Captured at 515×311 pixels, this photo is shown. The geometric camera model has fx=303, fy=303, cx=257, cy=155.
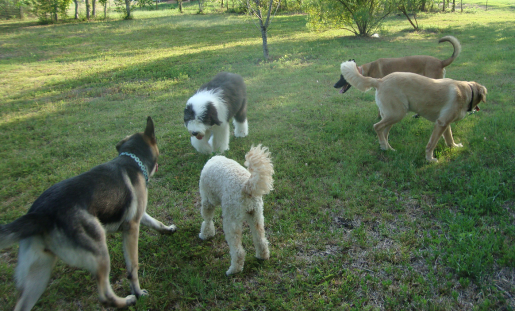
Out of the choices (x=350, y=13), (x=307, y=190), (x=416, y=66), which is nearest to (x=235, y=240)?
(x=307, y=190)

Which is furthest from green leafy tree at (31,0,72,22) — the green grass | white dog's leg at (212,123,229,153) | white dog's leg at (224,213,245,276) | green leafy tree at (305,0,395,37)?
white dog's leg at (224,213,245,276)

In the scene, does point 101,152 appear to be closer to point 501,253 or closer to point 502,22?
point 501,253

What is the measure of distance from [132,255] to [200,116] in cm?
276

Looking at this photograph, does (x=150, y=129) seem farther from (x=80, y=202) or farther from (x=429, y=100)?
(x=429, y=100)

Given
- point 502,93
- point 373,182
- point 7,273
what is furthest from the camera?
point 502,93

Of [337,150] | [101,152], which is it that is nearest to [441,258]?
[337,150]

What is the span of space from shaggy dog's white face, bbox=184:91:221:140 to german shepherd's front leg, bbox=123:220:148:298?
2384 millimetres

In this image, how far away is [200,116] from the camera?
5.14 meters

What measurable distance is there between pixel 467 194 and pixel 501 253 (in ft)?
3.42

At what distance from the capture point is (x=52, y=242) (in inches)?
93.3

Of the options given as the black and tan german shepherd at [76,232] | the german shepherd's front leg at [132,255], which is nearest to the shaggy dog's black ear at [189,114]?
the black and tan german shepherd at [76,232]

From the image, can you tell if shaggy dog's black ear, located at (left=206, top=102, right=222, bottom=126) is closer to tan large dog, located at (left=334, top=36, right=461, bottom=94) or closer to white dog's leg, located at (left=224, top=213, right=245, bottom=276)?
white dog's leg, located at (left=224, top=213, right=245, bottom=276)

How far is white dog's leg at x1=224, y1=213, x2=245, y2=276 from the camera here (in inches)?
120

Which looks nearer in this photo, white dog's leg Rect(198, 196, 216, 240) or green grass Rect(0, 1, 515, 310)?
green grass Rect(0, 1, 515, 310)
